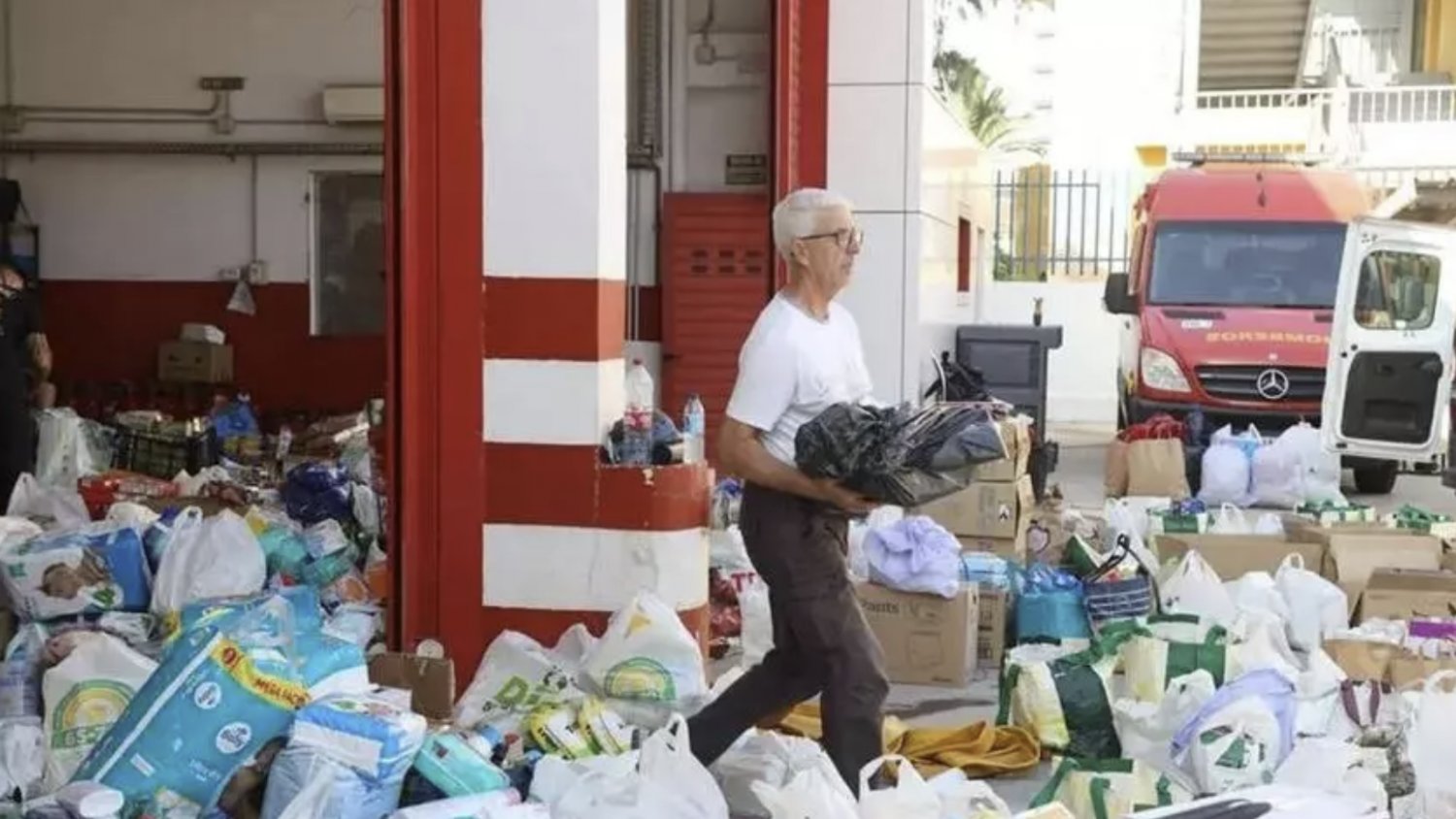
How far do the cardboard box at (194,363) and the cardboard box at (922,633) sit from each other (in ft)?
21.0

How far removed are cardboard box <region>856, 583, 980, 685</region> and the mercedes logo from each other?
7062 mm

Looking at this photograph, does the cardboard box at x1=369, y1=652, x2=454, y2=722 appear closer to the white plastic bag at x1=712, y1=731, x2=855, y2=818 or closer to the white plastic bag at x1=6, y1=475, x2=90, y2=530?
the white plastic bag at x1=712, y1=731, x2=855, y2=818

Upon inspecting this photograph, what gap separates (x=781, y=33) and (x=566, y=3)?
4168mm

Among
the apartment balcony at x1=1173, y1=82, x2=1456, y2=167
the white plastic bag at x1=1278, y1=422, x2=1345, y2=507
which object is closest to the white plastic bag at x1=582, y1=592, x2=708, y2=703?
the white plastic bag at x1=1278, y1=422, x2=1345, y2=507

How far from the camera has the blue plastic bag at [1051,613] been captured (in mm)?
6570

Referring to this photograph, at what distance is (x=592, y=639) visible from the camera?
4.88 metres

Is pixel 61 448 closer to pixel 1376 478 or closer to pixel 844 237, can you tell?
pixel 844 237

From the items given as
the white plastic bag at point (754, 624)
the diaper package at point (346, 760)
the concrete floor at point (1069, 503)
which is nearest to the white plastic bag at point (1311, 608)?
the concrete floor at point (1069, 503)

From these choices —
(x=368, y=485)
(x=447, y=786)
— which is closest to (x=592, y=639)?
(x=447, y=786)

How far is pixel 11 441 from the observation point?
756 centimetres

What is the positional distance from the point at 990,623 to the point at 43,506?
12.9 feet

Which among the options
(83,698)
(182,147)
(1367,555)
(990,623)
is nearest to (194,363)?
(182,147)

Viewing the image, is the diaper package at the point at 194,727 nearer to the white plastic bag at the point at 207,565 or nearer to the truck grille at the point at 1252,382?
the white plastic bag at the point at 207,565

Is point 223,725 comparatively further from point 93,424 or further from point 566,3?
point 93,424
